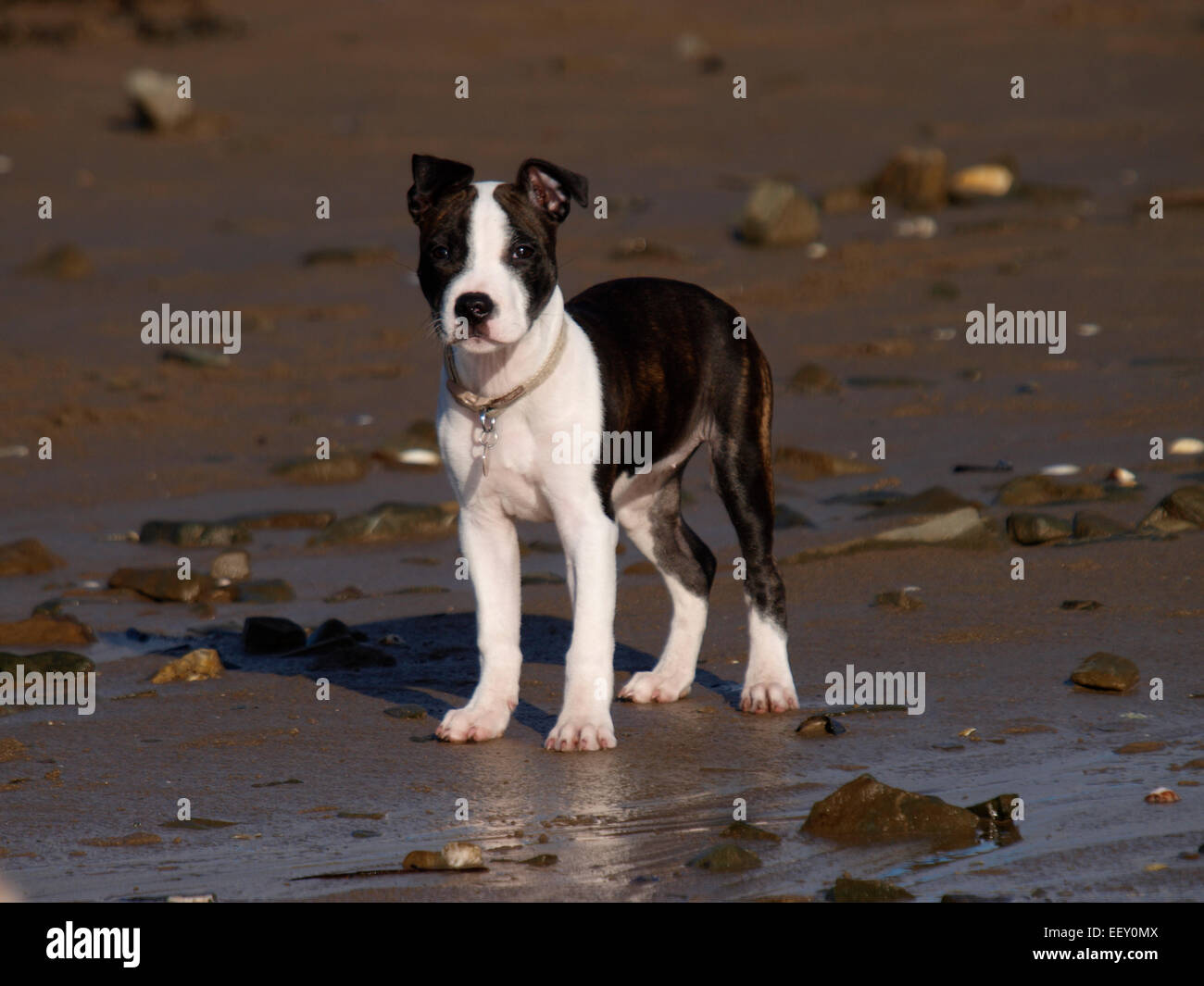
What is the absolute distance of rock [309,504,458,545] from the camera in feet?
31.7

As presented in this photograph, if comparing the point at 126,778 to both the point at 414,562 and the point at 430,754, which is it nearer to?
the point at 430,754

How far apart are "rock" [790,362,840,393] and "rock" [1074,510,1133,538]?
358 cm

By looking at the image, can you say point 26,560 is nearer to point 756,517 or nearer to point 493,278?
point 756,517

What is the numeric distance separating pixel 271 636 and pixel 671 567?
5.71ft

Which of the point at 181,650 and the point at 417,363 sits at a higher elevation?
the point at 417,363

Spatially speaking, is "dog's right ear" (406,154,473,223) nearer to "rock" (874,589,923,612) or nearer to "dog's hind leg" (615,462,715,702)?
"dog's hind leg" (615,462,715,702)

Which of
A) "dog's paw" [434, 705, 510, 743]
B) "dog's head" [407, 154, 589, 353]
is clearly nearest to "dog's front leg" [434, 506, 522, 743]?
"dog's paw" [434, 705, 510, 743]

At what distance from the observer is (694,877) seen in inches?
194

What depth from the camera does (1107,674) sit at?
659cm

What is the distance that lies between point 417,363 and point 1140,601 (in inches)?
261

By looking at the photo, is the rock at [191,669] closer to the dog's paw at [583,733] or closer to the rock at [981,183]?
the dog's paw at [583,733]

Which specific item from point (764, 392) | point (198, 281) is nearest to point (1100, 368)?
point (764, 392)

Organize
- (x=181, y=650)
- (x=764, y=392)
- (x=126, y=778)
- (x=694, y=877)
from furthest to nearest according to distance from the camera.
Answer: (x=181, y=650)
(x=764, y=392)
(x=126, y=778)
(x=694, y=877)

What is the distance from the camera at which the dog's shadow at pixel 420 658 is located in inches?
282
